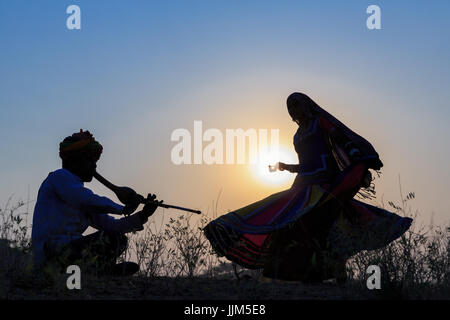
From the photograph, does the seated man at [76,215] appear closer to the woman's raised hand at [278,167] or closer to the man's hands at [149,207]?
the man's hands at [149,207]

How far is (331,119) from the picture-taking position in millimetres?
8203

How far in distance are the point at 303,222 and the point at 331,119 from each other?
1.32 metres

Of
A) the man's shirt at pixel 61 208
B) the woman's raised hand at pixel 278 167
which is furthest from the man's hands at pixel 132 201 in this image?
the woman's raised hand at pixel 278 167

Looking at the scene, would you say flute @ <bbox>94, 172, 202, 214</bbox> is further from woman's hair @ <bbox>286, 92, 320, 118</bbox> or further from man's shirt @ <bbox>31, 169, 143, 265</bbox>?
woman's hair @ <bbox>286, 92, 320, 118</bbox>

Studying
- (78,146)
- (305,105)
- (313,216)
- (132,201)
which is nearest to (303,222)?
(313,216)

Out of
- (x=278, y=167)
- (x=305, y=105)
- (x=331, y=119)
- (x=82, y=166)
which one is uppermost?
(x=305, y=105)

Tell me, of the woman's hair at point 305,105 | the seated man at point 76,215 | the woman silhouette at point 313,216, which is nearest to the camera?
the seated man at point 76,215

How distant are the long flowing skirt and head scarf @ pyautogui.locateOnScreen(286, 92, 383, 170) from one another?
0.18 meters

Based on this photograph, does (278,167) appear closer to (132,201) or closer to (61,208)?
(132,201)

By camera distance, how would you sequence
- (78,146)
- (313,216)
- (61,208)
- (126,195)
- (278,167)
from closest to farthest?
(61,208)
(78,146)
(126,195)
(313,216)
(278,167)

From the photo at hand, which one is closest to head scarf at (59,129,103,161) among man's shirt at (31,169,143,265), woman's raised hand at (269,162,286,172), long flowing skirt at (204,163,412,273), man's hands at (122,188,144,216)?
man's shirt at (31,169,143,265)

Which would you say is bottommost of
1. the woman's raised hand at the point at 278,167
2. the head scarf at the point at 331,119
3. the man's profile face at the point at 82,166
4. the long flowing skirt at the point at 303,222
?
the long flowing skirt at the point at 303,222

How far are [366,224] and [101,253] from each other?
3013mm

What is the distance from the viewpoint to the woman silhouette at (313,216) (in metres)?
7.69
